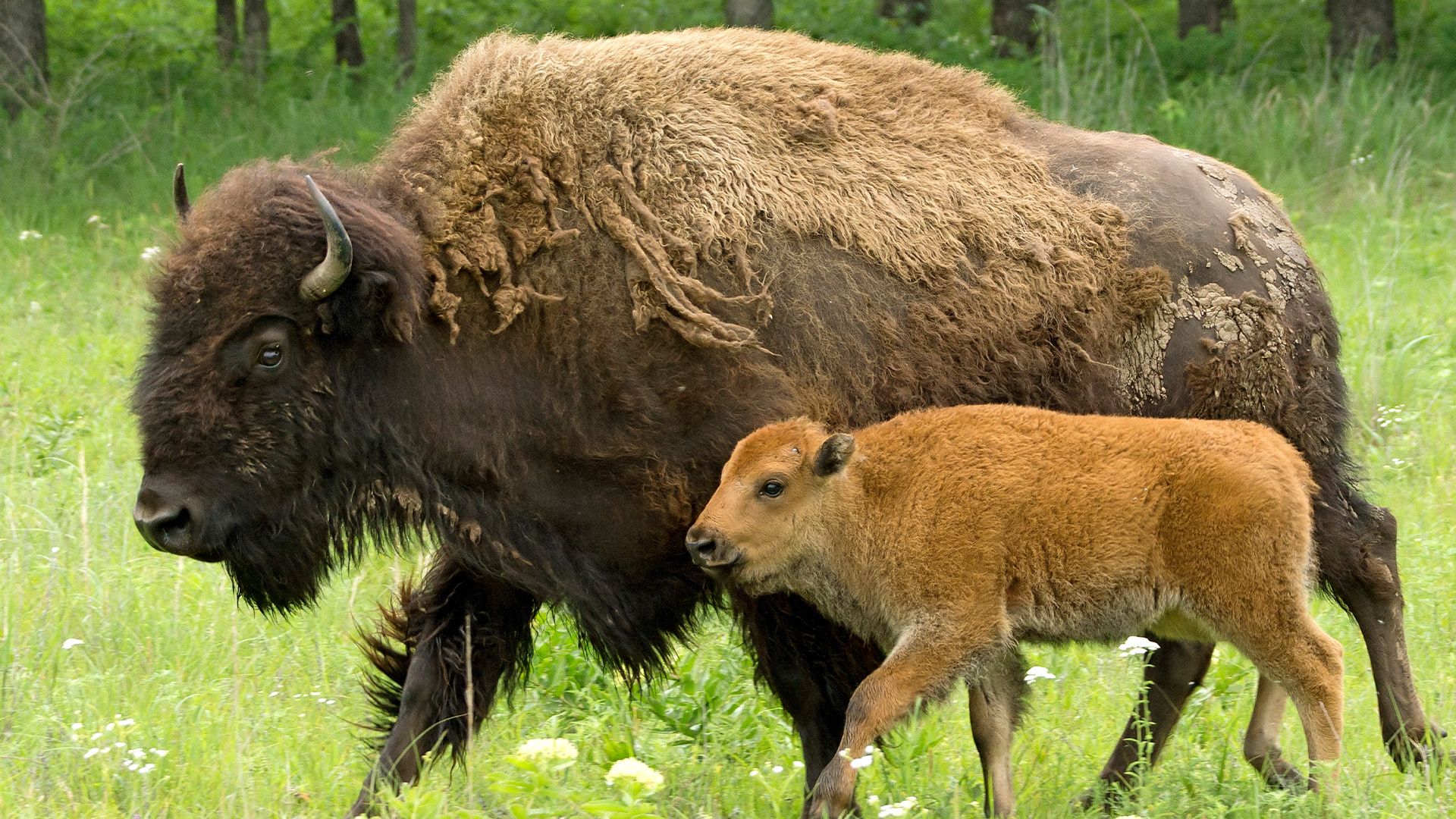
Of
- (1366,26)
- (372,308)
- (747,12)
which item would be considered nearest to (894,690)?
(372,308)

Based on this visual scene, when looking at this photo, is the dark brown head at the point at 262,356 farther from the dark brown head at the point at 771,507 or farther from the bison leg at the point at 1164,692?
the bison leg at the point at 1164,692

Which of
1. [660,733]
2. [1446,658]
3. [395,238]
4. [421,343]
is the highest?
[395,238]

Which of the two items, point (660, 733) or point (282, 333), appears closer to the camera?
point (282, 333)

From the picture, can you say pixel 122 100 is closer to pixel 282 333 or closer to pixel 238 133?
pixel 238 133

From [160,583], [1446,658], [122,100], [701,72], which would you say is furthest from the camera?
[122,100]

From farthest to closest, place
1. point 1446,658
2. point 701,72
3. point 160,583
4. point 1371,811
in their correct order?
point 160,583 < point 1446,658 < point 701,72 < point 1371,811

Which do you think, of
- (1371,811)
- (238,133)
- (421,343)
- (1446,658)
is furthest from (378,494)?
(238,133)

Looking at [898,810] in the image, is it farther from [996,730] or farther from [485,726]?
[485,726]

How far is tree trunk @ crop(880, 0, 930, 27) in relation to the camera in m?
18.5

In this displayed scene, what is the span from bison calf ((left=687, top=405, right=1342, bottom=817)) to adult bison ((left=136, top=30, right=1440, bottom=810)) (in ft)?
1.52

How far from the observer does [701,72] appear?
4.95m

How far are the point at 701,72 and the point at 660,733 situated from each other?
2.08 metres

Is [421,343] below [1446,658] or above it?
above

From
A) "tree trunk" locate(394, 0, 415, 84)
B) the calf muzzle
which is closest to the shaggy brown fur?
the calf muzzle
